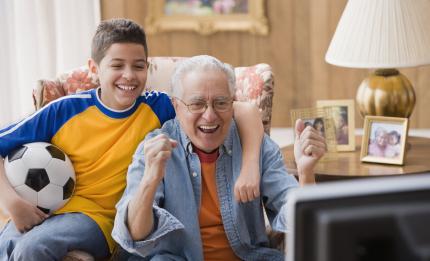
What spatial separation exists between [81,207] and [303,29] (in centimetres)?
257

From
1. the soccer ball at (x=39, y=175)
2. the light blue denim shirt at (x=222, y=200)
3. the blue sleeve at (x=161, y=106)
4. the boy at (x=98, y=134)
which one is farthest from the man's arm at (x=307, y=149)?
the soccer ball at (x=39, y=175)

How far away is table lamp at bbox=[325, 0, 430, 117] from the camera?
2428 mm

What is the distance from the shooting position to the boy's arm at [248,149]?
1.78m

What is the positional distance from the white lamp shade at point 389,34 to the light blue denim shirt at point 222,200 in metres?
0.70

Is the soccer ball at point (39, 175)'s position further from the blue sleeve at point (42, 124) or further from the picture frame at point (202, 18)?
the picture frame at point (202, 18)

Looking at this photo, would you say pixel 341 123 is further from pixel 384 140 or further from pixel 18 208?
pixel 18 208

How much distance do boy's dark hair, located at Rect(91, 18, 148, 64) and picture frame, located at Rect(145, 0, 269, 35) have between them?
2268 mm

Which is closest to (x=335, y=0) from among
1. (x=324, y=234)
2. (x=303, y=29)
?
(x=303, y=29)

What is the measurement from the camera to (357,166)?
2398mm

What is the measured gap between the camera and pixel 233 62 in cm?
436

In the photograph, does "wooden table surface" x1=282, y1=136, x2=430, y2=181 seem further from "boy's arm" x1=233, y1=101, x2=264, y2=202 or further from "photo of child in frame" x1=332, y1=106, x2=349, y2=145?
"boy's arm" x1=233, y1=101, x2=264, y2=202

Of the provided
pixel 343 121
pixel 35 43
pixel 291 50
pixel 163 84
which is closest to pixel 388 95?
pixel 343 121

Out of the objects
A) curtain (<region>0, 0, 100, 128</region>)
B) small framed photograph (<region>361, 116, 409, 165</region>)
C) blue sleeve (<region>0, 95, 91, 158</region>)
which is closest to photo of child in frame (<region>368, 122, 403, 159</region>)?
small framed photograph (<region>361, 116, 409, 165</region>)

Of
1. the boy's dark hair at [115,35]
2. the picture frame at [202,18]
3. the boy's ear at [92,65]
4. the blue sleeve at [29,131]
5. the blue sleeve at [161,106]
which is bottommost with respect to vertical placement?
the blue sleeve at [29,131]
